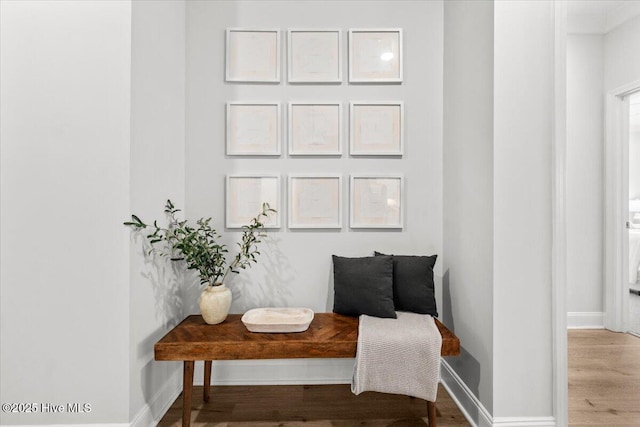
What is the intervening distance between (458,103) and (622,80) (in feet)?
6.46

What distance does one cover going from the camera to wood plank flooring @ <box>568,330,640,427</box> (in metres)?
1.92

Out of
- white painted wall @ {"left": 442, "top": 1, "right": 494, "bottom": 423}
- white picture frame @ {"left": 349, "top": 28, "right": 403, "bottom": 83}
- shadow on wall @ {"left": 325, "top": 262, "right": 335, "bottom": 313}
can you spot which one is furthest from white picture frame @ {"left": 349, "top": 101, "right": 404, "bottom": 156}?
shadow on wall @ {"left": 325, "top": 262, "right": 335, "bottom": 313}

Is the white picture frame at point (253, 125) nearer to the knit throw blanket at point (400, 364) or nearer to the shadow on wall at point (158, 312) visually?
the shadow on wall at point (158, 312)

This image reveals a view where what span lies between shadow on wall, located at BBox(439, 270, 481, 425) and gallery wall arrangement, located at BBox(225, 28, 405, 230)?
542 millimetres

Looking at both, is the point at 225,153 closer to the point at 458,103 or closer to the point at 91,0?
the point at 91,0

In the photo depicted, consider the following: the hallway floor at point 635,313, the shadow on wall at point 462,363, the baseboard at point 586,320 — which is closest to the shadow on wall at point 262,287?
the shadow on wall at point 462,363

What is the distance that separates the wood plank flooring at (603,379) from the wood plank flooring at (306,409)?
0.70 metres

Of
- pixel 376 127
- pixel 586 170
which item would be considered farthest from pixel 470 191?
pixel 586 170

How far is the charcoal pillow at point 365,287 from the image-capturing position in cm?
205

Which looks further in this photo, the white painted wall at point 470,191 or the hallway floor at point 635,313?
the hallway floor at point 635,313

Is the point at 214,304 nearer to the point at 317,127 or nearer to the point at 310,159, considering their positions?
the point at 310,159

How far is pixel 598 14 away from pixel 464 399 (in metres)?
3.41

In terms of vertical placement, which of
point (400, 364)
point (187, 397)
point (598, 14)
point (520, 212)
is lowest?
A: point (187, 397)

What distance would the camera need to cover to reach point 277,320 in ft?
6.59
